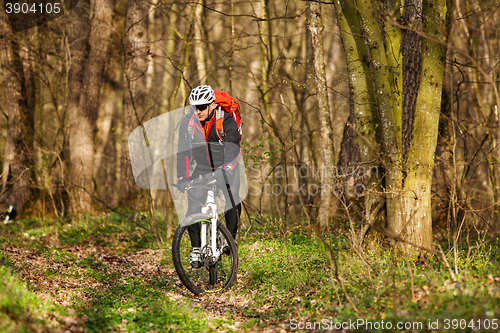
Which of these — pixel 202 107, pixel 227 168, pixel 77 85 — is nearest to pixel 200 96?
pixel 202 107

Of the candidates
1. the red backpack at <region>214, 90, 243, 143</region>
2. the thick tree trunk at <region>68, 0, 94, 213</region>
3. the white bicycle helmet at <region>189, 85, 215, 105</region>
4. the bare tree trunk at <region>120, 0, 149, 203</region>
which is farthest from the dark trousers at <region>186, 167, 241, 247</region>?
the thick tree trunk at <region>68, 0, 94, 213</region>

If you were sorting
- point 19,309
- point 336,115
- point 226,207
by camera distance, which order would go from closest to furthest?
1. point 19,309
2. point 226,207
3. point 336,115

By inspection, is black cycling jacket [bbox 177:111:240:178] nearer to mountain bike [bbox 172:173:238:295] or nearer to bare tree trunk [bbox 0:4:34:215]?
mountain bike [bbox 172:173:238:295]

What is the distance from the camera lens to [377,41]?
5.54m

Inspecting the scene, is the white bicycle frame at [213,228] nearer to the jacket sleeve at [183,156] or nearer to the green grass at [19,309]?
the jacket sleeve at [183,156]

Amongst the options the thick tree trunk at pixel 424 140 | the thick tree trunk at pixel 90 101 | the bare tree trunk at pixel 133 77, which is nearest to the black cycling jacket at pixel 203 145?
the thick tree trunk at pixel 424 140

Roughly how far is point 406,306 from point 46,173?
34.3 feet

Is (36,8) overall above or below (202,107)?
above

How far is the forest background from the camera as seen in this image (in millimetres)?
5391

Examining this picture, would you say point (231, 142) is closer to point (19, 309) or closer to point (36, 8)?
point (19, 309)

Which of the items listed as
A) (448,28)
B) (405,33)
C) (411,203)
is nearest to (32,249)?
(411,203)

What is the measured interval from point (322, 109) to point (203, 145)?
2.84 m

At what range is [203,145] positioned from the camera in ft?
18.1

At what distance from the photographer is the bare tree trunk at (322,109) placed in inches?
288
